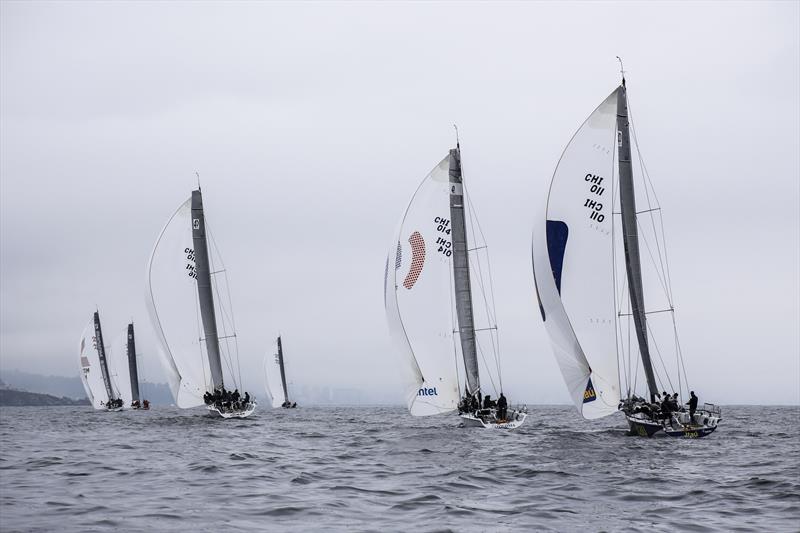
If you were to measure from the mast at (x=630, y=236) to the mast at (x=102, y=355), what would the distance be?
61.6 m

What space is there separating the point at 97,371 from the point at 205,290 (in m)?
39.5

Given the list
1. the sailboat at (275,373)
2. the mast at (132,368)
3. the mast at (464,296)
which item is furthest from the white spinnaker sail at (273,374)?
the mast at (464,296)

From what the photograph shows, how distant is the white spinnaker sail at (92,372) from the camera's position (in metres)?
81.8

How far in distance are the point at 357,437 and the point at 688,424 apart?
511 inches

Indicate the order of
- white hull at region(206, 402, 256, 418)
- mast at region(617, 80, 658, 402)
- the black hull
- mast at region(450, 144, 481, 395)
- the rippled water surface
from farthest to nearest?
white hull at region(206, 402, 256, 418) → mast at region(450, 144, 481, 395) → mast at region(617, 80, 658, 402) → the black hull → the rippled water surface

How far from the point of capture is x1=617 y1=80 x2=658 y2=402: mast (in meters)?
32.6

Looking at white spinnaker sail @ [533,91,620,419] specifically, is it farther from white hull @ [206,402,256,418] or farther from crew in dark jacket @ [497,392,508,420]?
white hull @ [206,402,256,418]

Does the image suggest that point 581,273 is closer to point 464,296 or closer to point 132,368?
point 464,296

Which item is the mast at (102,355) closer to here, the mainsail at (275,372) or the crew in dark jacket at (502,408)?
the mainsail at (275,372)

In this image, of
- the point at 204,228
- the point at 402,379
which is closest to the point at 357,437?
the point at 402,379

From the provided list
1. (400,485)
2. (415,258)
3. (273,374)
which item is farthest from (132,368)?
(400,485)

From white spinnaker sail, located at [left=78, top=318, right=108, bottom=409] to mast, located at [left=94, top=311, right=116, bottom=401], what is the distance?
10.2 inches

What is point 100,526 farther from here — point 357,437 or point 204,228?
point 204,228

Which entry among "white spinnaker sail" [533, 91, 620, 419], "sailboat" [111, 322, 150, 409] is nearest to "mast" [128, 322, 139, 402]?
"sailboat" [111, 322, 150, 409]
